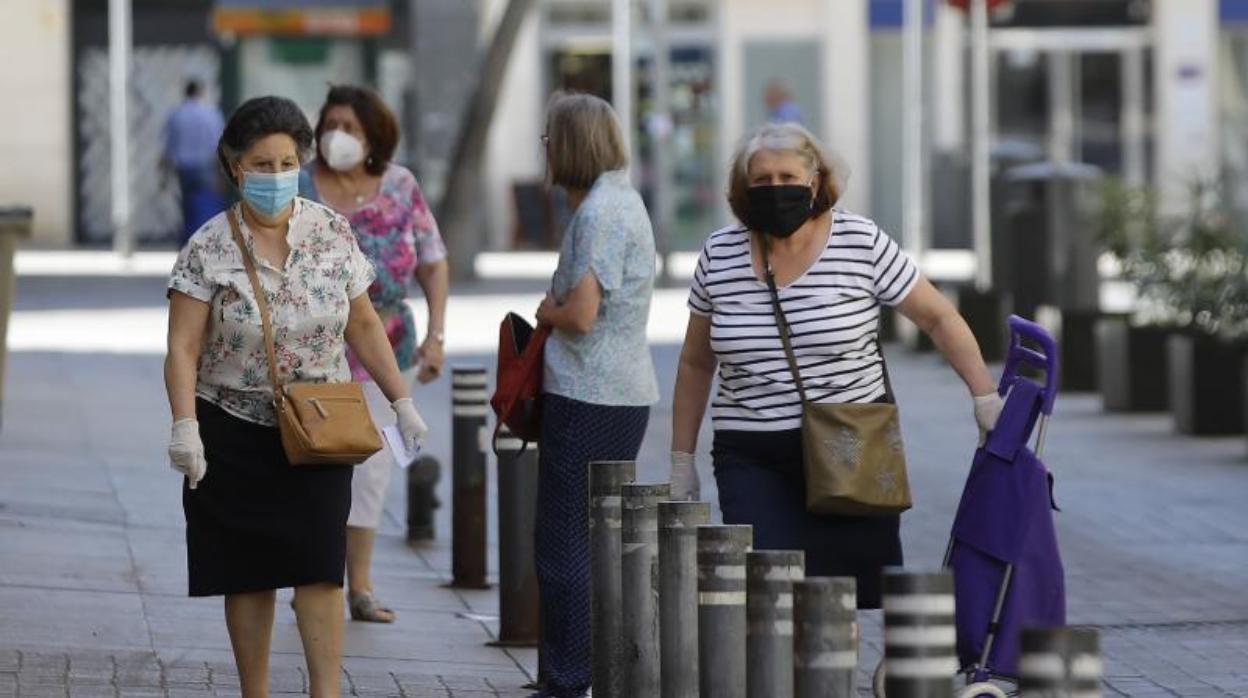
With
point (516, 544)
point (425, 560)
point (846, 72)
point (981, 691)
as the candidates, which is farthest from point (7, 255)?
point (846, 72)

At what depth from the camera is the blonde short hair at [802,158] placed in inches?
280

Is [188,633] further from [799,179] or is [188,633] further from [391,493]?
[391,493]

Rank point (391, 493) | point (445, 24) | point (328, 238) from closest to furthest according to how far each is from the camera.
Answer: point (328, 238) < point (391, 493) < point (445, 24)

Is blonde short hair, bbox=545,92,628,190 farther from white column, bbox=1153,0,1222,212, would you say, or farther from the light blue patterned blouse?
white column, bbox=1153,0,1222,212

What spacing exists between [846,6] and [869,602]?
97.9 ft

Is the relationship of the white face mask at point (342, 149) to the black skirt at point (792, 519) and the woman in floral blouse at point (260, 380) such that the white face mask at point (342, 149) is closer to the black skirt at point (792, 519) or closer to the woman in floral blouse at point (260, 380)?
the woman in floral blouse at point (260, 380)

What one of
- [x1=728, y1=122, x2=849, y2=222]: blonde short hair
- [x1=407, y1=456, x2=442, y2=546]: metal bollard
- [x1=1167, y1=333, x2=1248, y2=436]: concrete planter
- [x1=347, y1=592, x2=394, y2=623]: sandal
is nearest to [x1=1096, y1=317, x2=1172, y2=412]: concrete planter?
[x1=1167, y1=333, x2=1248, y2=436]: concrete planter

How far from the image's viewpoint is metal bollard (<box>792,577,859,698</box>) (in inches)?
220

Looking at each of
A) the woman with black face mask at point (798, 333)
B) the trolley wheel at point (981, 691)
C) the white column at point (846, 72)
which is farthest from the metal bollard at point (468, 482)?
the white column at point (846, 72)

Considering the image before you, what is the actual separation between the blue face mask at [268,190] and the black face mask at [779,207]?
114 centimetres

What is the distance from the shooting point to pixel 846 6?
120 ft

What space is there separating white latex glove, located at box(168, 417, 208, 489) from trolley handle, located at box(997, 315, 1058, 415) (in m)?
2.09

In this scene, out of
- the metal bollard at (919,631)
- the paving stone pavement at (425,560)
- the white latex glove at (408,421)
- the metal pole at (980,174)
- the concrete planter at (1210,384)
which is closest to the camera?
the metal bollard at (919,631)

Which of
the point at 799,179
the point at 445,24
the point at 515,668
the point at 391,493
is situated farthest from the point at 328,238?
the point at 445,24
